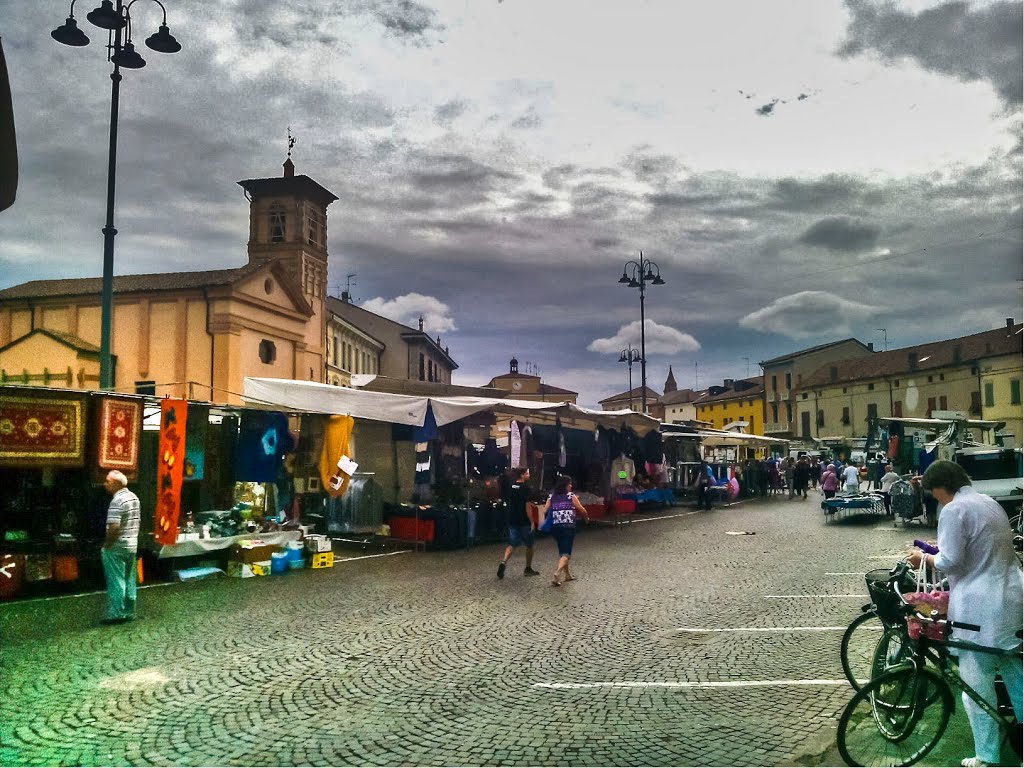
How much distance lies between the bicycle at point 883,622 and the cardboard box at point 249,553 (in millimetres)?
8951

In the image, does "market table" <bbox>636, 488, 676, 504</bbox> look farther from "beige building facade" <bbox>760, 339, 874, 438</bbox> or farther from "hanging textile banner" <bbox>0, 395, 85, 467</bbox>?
"beige building facade" <bbox>760, 339, 874, 438</bbox>

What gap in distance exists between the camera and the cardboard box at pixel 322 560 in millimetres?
12766

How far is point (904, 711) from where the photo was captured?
4305 mm

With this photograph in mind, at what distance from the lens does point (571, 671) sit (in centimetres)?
650

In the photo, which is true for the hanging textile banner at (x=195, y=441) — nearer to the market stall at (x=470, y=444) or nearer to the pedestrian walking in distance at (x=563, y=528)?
the market stall at (x=470, y=444)

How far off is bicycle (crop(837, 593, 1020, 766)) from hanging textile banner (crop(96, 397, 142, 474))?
9.40m

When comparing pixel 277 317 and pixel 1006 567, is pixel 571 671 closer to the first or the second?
pixel 1006 567

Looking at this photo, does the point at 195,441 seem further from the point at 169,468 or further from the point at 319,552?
the point at 319,552

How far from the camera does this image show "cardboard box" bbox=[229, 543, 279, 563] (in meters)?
11.9

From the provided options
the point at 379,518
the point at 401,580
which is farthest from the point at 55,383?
the point at 401,580

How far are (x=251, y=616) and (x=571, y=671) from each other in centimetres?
426

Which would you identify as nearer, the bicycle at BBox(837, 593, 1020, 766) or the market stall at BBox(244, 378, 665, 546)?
the bicycle at BBox(837, 593, 1020, 766)

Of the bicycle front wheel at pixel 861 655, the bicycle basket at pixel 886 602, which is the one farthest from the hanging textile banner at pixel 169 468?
the bicycle basket at pixel 886 602

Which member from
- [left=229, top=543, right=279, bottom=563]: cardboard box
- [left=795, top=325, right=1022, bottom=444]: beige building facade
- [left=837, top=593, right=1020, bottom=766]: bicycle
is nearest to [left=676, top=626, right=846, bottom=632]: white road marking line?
[left=837, top=593, right=1020, bottom=766]: bicycle
